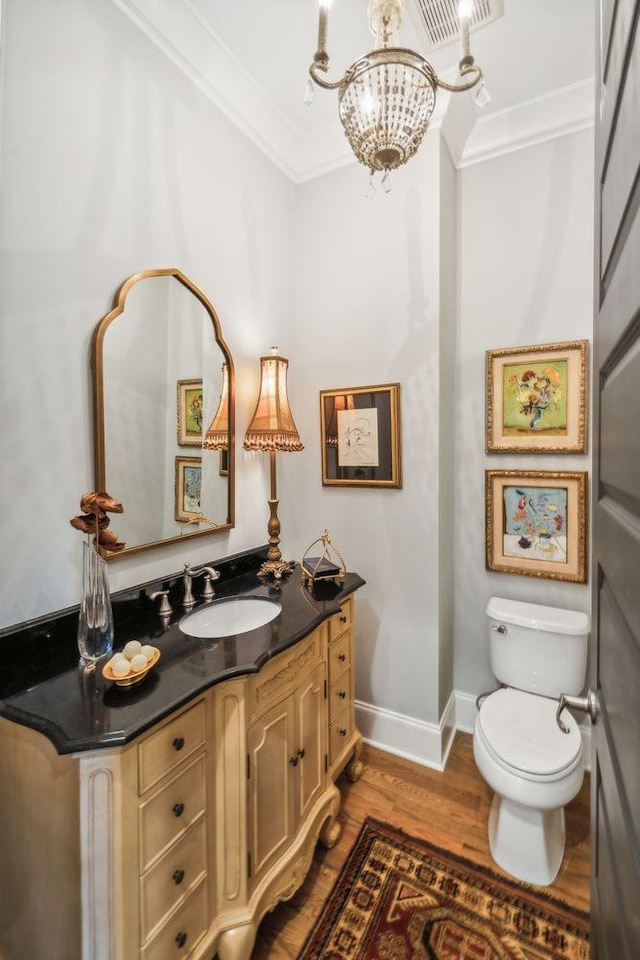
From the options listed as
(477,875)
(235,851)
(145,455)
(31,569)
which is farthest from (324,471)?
(477,875)

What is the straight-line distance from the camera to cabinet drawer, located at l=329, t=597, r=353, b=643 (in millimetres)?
1606

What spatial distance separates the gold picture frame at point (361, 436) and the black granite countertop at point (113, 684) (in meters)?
0.71

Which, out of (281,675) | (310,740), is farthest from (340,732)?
(281,675)

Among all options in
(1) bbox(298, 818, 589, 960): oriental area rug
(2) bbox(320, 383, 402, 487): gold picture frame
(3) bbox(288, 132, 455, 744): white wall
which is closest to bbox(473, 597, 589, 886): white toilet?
(1) bbox(298, 818, 589, 960): oriental area rug

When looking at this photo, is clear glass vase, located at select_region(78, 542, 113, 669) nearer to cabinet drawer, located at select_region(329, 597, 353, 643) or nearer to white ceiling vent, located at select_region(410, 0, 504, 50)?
cabinet drawer, located at select_region(329, 597, 353, 643)

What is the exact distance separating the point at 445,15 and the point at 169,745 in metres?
2.56

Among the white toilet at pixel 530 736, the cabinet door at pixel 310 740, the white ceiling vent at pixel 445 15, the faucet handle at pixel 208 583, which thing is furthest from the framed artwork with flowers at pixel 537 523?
the white ceiling vent at pixel 445 15

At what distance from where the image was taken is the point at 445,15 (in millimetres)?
1497

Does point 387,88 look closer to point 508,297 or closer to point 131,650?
point 508,297

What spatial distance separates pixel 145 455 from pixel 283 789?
121 centimetres

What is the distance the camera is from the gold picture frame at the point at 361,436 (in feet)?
6.51

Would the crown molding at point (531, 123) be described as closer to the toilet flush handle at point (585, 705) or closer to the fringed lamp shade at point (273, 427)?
the fringed lamp shade at point (273, 427)

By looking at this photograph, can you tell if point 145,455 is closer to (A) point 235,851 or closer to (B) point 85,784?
(B) point 85,784

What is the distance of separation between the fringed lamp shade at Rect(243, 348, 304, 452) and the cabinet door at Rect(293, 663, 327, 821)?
96cm
